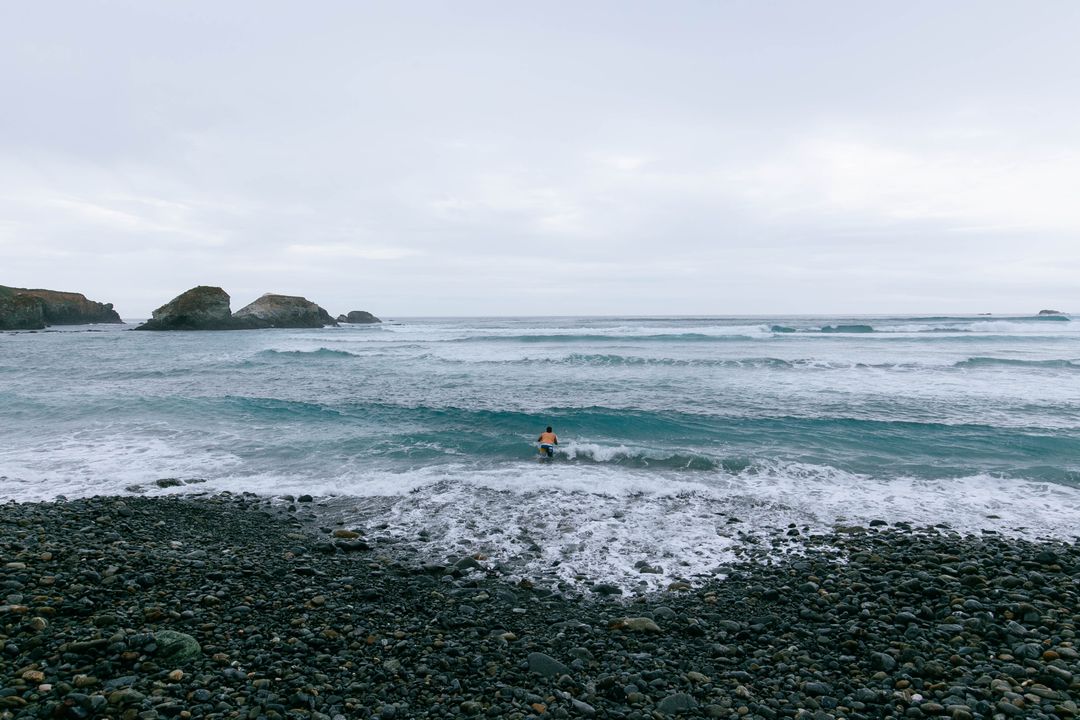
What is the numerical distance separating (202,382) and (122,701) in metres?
24.3

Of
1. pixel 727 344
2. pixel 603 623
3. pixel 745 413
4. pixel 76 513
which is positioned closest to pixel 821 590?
pixel 603 623

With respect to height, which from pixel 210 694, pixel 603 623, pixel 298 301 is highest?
pixel 298 301

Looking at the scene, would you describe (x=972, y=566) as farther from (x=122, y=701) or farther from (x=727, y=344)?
(x=727, y=344)

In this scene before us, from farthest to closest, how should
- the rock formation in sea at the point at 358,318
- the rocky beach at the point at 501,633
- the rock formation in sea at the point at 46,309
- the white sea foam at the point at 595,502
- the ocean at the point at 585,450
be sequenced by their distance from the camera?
the rock formation in sea at the point at 358,318, the rock formation in sea at the point at 46,309, the ocean at the point at 585,450, the white sea foam at the point at 595,502, the rocky beach at the point at 501,633

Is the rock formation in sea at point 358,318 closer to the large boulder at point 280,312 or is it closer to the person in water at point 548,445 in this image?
the large boulder at point 280,312

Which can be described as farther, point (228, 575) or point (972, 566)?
point (972, 566)

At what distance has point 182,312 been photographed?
207ft

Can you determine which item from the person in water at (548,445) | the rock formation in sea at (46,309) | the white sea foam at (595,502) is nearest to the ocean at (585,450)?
the white sea foam at (595,502)

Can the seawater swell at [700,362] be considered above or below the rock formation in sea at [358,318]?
below

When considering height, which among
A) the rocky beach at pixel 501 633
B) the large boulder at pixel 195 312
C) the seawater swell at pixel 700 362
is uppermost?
the large boulder at pixel 195 312

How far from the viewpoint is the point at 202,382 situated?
2484 cm

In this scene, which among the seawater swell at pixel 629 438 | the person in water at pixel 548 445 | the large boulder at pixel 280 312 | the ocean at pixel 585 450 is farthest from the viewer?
the large boulder at pixel 280 312

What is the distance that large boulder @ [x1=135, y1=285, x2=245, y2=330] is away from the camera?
206 feet

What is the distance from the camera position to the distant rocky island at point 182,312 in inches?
2483
